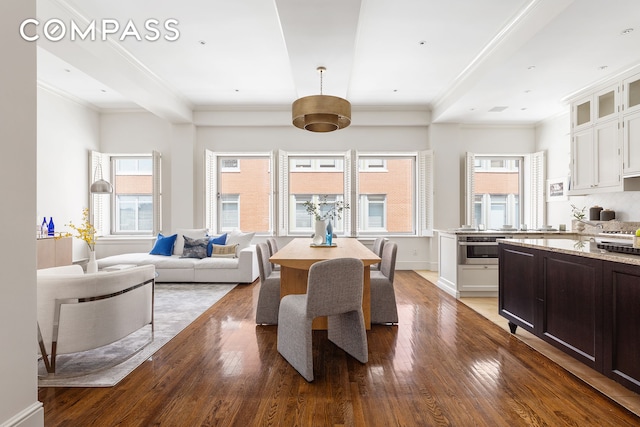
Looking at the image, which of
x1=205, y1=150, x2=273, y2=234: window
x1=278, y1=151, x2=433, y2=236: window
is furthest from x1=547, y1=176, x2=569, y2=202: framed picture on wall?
x1=205, y1=150, x2=273, y2=234: window

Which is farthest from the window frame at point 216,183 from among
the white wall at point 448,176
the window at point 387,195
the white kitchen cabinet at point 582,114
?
the white kitchen cabinet at point 582,114

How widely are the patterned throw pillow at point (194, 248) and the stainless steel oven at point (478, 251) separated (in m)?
4.05

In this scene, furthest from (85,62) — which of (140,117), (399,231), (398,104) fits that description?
(399,231)

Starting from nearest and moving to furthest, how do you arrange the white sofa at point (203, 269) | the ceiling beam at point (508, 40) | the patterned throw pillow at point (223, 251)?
the ceiling beam at point (508, 40) < the white sofa at point (203, 269) < the patterned throw pillow at point (223, 251)

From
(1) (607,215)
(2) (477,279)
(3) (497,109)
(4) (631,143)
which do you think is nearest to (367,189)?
(3) (497,109)

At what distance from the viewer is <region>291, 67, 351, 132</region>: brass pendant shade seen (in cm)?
345

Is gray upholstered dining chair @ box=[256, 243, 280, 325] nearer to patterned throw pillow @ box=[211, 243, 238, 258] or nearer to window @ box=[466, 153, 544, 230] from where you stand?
patterned throw pillow @ box=[211, 243, 238, 258]

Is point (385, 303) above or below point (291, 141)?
below

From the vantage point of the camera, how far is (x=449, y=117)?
6.32 metres

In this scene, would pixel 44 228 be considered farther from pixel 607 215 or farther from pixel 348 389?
pixel 607 215

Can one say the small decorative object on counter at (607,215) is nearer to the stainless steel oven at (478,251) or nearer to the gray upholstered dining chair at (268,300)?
the stainless steel oven at (478,251)

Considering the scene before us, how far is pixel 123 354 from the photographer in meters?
2.77

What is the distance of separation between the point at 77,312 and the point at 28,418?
2.75 ft

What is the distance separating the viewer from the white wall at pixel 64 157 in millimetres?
5496
